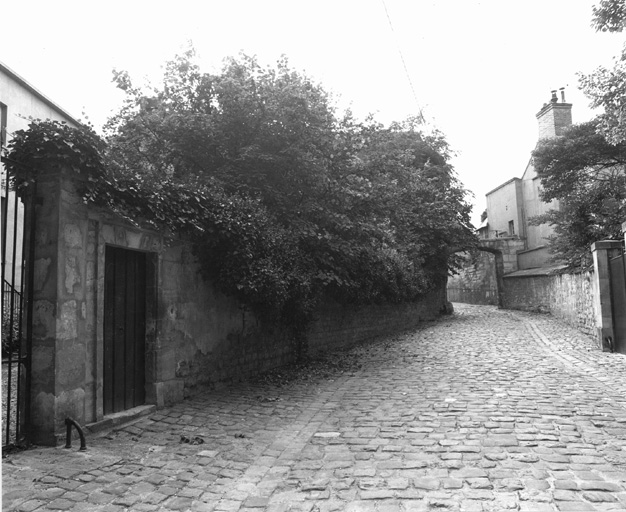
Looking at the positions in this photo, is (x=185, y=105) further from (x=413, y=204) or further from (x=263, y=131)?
(x=413, y=204)

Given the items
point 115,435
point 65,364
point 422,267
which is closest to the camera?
point 65,364

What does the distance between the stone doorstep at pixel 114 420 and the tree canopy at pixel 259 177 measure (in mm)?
1960

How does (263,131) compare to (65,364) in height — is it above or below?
above

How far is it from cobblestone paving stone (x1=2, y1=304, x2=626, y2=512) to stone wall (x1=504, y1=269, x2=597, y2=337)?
754cm

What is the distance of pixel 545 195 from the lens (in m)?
20.5

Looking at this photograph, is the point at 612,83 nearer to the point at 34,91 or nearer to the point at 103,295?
the point at 103,295

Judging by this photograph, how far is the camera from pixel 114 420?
5.41 meters

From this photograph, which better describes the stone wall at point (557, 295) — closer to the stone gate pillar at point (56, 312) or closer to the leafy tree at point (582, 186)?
the leafy tree at point (582, 186)

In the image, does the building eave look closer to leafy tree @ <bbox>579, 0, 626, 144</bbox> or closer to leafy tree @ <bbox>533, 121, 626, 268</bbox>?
leafy tree @ <bbox>579, 0, 626, 144</bbox>

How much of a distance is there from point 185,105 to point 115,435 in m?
6.04

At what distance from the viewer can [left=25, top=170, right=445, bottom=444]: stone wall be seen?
4.75 m

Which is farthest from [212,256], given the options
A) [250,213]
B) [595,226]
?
[595,226]

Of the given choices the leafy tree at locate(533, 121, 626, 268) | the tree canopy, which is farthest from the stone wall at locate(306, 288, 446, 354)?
the leafy tree at locate(533, 121, 626, 268)

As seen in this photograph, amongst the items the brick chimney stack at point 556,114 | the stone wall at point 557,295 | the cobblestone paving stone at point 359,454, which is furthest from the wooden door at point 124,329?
the brick chimney stack at point 556,114
